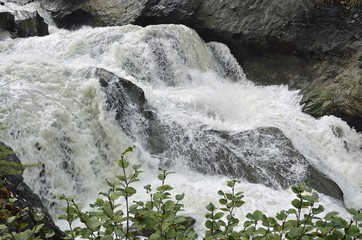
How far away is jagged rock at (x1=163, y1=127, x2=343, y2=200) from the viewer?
20.6 feet

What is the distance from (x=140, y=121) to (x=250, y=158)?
2104 millimetres

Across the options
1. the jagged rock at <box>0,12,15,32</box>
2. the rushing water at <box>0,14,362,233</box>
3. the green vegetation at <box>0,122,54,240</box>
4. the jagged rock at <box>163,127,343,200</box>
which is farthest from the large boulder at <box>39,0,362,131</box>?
the green vegetation at <box>0,122,54,240</box>

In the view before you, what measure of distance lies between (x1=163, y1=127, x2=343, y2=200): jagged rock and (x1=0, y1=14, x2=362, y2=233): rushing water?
0.48ft

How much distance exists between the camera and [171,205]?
56.3 inches

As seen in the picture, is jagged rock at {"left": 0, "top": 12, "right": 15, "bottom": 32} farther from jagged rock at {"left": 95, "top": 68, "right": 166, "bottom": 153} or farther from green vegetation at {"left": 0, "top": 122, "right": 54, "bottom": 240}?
green vegetation at {"left": 0, "top": 122, "right": 54, "bottom": 240}

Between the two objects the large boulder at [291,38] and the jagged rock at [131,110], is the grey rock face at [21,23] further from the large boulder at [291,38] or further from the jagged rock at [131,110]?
the jagged rock at [131,110]

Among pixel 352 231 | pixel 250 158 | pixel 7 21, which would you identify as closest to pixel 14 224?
pixel 352 231

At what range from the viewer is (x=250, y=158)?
6.64 metres

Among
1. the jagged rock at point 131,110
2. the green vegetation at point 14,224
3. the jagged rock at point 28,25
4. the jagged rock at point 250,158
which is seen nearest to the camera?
the green vegetation at point 14,224

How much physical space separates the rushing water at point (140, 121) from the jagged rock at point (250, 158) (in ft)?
0.48

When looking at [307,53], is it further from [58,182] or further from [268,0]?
[58,182]

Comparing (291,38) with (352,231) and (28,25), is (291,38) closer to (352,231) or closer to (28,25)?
(28,25)

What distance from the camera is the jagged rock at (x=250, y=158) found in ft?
20.6

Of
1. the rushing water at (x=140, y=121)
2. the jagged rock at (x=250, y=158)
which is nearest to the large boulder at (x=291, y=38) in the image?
the rushing water at (x=140, y=121)
